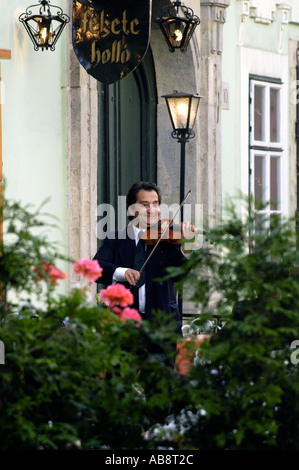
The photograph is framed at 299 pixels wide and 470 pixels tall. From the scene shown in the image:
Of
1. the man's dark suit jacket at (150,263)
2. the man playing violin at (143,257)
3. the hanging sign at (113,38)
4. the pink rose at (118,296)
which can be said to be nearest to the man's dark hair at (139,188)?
the man playing violin at (143,257)

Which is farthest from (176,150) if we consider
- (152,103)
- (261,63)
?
(261,63)

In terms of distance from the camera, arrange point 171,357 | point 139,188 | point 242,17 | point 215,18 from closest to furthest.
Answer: point 171,357 → point 139,188 → point 215,18 → point 242,17

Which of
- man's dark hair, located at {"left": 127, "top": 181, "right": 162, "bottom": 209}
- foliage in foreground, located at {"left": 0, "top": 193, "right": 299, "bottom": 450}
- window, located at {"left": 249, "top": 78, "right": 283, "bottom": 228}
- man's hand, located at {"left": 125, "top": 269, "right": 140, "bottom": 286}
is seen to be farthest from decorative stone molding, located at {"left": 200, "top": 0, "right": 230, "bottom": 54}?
foliage in foreground, located at {"left": 0, "top": 193, "right": 299, "bottom": 450}

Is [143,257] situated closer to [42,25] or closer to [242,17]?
[42,25]

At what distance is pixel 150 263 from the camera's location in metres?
5.94

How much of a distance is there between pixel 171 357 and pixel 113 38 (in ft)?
13.7

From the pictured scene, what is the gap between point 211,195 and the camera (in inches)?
428

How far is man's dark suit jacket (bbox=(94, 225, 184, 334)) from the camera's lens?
5801mm

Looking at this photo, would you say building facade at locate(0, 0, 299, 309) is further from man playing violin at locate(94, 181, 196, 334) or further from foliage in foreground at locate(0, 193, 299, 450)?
foliage in foreground at locate(0, 193, 299, 450)

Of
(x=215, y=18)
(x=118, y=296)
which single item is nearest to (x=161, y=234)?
(x=118, y=296)

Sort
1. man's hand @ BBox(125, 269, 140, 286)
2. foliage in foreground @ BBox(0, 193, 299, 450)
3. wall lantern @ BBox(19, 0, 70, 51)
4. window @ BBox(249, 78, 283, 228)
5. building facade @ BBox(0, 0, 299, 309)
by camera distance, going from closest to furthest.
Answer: foliage in foreground @ BBox(0, 193, 299, 450) → man's hand @ BBox(125, 269, 140, 286) → wall lantern @ BBox(19, 0, 70, 51) → building facade @ BBox(0, 0, 299, 309) → window @ BBox(249, 78, 283, 228)

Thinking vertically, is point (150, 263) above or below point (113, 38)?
below

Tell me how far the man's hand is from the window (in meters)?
6.13
